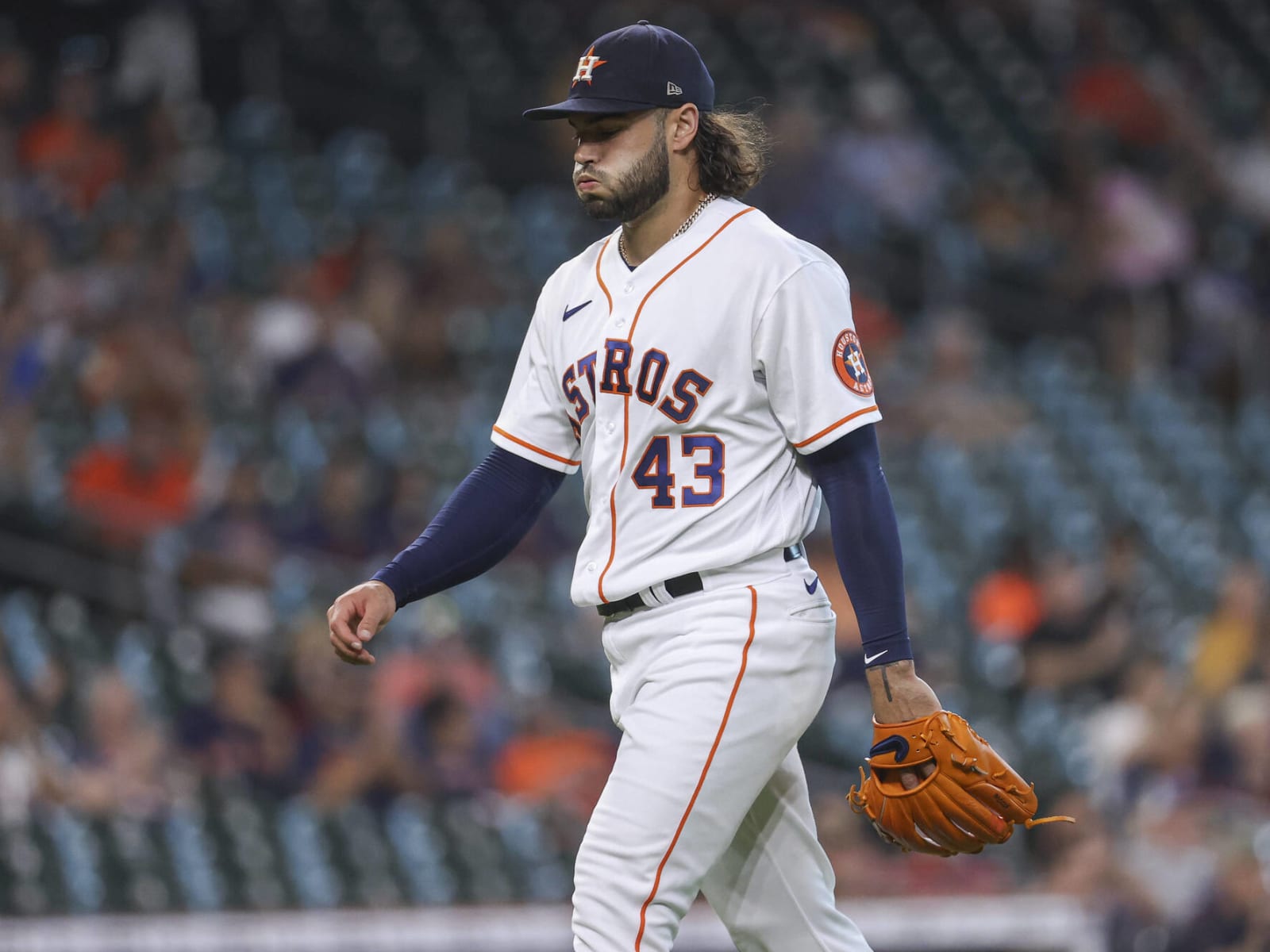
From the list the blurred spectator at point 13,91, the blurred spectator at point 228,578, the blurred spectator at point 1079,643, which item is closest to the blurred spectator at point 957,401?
the blurred spectator at point 1079,643

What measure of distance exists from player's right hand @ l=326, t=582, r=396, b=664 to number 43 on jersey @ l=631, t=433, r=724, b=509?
0.43m

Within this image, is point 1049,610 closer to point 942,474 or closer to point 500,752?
point 942,474

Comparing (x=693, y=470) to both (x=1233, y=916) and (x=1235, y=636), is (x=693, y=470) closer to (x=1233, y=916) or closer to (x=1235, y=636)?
(x=1233, y=916)

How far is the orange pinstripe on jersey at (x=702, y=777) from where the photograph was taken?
2.66 meters

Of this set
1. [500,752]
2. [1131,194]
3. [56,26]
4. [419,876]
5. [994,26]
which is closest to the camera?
[419,876]

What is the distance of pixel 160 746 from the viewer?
605 centimetres

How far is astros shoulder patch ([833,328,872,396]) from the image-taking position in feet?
9.12

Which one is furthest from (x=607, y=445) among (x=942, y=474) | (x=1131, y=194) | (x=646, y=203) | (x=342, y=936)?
(x=1131, y=194)

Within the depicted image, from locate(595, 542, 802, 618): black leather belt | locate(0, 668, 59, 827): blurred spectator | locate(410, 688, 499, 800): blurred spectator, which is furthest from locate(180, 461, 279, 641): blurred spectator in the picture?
locate(595, 542, 802, 618): black leather belt

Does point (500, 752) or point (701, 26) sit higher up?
point (701, 26)

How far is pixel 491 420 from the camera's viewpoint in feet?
26.0

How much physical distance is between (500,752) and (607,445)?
11.8 ft

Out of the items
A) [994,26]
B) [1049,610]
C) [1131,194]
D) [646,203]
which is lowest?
[1049,610]

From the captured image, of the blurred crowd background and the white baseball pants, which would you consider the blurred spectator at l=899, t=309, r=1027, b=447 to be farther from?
the white baseball pants
